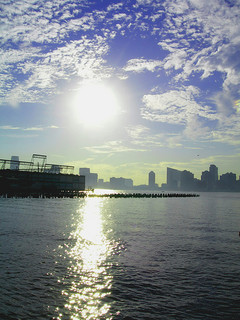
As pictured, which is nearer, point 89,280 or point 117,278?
point 89,280

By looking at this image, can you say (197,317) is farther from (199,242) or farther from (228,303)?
(199,242)

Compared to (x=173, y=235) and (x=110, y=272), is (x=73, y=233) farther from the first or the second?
(x=110, y=272)

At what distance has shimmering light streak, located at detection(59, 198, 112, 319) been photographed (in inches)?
492

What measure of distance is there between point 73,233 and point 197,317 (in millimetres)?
22893

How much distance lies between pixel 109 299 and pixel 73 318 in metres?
2.57

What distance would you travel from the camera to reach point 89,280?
16.4 m

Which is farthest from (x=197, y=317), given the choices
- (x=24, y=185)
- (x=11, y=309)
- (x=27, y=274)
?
(x=24, y=185)

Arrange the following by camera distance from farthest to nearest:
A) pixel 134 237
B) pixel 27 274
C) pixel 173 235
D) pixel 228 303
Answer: pixel 173 235
pixel 134 237
pixel 27 274
pixel 228 303

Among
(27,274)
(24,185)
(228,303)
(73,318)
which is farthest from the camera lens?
(24,185)

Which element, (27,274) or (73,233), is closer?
(27,274)

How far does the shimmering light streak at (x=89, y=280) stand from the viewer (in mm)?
12484

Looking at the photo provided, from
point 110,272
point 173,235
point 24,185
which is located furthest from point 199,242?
point 24,185

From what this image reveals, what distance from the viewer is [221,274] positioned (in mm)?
18156

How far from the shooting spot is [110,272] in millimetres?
18094
